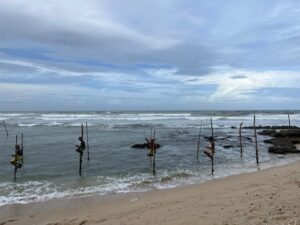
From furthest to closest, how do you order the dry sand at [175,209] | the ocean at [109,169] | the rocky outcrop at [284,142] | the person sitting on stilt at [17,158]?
the rocky outcrop at [284,142]
the person sitting on stilt at [17,158]
the ocean at [109,169]
the dry sand at [175,209]

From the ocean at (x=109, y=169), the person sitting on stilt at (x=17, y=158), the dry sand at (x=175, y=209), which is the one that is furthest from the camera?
the person sitting on stilt at (x=17, y=158)

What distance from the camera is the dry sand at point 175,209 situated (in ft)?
28.3

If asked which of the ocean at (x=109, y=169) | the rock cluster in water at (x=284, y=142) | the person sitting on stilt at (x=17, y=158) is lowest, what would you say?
the ocean at (x=109, y=169)

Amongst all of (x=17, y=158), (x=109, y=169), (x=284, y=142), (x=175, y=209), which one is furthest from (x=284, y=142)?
(x=175, y=209)

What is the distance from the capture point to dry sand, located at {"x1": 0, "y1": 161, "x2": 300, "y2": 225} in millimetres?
8625

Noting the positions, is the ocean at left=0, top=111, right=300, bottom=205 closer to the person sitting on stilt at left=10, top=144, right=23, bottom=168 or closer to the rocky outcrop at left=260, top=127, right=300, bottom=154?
the person sitting on stilt at left=10, top=144, right=23, bottom=168

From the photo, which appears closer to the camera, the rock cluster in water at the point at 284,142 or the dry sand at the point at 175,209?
the dry sand at the point at 175,209

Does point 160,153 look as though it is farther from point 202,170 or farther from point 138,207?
point 138,207

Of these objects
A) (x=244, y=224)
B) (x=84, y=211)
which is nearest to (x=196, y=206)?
(x=244, y=224)

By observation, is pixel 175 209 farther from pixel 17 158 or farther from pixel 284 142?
pixel 284 142

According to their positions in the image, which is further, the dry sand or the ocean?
the ocean

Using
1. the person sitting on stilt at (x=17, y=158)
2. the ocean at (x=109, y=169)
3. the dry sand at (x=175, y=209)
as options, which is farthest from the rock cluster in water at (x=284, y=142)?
the person sitting on stilt at (x=17, y=158)

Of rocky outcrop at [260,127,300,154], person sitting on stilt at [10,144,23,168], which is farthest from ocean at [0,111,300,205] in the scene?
rocky outcrop at [260,127,300,154]

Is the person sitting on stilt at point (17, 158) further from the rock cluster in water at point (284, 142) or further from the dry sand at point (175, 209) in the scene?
the rock cluster in water at point (284, 142)
